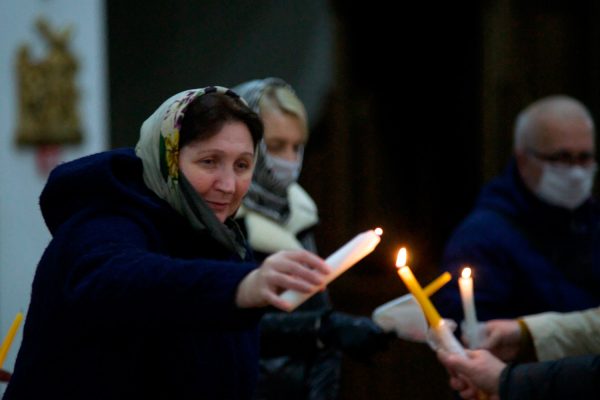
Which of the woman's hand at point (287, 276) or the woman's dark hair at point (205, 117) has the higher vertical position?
the woman's dark hair at point (205, 117)

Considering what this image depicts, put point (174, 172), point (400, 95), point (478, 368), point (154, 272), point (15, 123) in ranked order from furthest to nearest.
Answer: point (400, 95)
point (15, 123)
point (478, 368)
point (174, 172)
point (154, 272)

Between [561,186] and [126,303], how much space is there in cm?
242

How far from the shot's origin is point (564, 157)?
4090 millimetres

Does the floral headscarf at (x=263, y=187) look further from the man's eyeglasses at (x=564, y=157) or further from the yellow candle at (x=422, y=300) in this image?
the yellow candle at (x=422, y=300)

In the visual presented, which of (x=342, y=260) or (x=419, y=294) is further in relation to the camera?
(x=419, y=294)

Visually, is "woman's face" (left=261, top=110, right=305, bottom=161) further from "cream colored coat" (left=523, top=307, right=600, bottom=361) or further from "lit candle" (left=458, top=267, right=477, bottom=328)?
"lit candle" (left=458, top=267, right=477, bottom=328)

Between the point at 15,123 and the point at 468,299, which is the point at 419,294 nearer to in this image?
the point at 468,299

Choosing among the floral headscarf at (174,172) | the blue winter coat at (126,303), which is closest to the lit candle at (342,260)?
the blue winter coat at (126,303)

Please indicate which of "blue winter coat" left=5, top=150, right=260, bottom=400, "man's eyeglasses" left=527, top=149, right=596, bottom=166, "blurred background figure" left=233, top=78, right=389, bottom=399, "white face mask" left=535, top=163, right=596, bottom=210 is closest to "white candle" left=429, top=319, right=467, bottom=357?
"blurred background figure" left=233, top=78, right=389, bottom=399

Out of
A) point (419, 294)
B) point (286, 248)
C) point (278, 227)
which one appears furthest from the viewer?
point (278, 227)

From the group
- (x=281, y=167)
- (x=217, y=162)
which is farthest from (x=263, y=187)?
(x=217, y=162)

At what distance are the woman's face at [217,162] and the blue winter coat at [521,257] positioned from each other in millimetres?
1623

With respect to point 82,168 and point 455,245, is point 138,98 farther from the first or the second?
point 82,168

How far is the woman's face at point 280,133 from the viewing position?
A: 11.9ft
